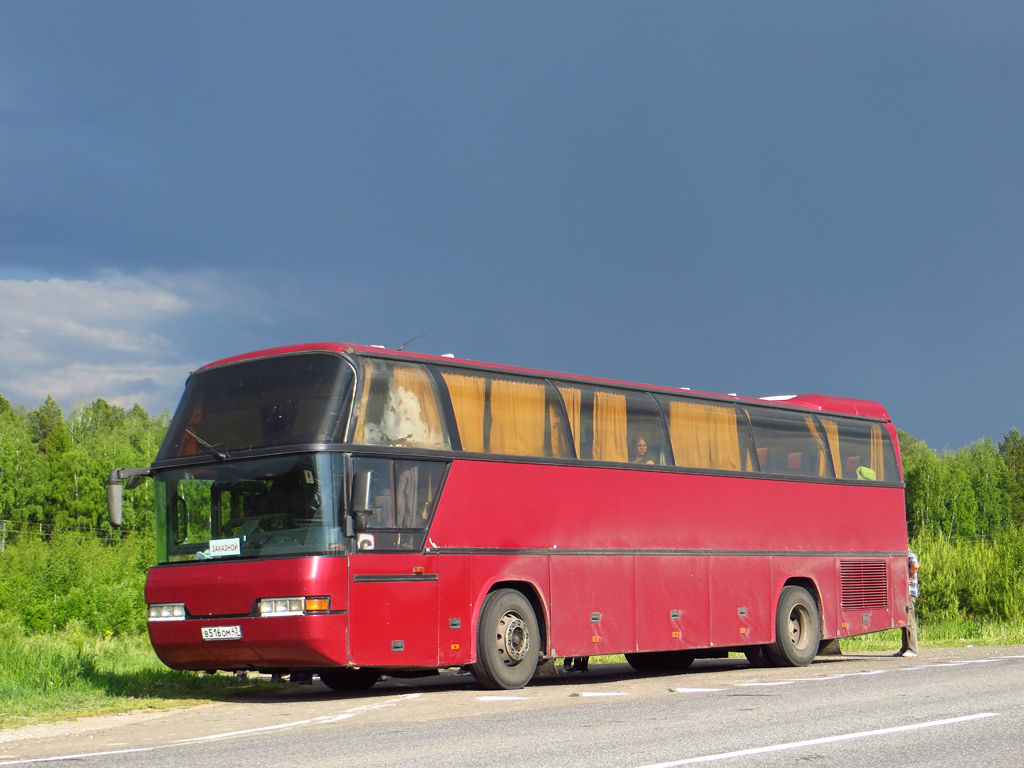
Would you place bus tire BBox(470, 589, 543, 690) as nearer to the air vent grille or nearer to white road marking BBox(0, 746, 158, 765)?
white road marking BBox(0, 746, 158, 765)

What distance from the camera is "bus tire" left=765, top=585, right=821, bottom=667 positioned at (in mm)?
18875

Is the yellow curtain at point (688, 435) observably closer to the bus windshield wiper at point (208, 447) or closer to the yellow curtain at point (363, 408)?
the yellow curtain at point (363, 408)

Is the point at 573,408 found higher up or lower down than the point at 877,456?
higher up

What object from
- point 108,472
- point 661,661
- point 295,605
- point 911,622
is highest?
point 108,472

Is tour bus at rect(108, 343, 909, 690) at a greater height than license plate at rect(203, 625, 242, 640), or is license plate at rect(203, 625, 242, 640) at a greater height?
tour bus at rect(108, 343, 909, 690)

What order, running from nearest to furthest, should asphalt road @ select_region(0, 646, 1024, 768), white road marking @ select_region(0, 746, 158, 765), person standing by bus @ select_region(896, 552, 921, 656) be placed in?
asphalt road @ select_region(0, 646, 1024, 768) → white road marking @ select_region(0, 746, 158, 765) → person standing by bus @ select_region(896, 552, 921, 656)

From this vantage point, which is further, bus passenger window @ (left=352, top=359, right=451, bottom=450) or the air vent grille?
the air vent grille

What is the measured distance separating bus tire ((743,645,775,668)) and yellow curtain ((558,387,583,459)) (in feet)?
19.0

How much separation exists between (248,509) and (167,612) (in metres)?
1.56

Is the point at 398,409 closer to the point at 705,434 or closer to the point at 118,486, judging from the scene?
the point at 118,486

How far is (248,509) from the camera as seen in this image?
12.7m

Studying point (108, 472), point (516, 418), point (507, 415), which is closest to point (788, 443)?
point (516, 418)

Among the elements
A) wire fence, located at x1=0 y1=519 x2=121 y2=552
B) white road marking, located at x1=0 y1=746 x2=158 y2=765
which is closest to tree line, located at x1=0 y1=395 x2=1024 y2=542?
wire fence, located at x1=0 y1=519 x2=121 y2=552

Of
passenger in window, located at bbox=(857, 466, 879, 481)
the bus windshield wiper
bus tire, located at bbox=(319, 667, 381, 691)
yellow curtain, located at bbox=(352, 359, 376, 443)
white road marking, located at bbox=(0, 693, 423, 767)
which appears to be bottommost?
bus tire, located at bbox=(319, 667, 381, 691)
